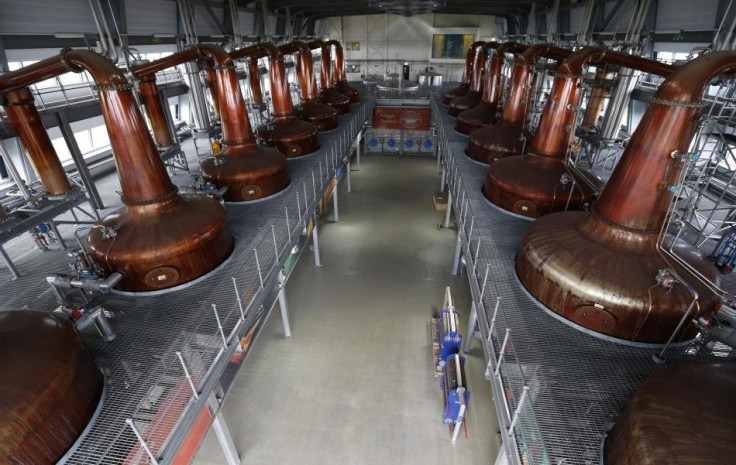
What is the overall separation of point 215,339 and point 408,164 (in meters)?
18.2

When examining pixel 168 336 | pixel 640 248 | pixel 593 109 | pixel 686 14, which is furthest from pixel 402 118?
pixel 168 336

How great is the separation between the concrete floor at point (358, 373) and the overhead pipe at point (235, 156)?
11.9ft

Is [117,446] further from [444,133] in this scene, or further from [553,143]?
[444,133]

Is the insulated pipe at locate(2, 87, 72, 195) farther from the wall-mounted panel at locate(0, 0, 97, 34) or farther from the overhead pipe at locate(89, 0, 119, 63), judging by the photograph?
the overhead pipe at locate(89, 0, 119, 63)

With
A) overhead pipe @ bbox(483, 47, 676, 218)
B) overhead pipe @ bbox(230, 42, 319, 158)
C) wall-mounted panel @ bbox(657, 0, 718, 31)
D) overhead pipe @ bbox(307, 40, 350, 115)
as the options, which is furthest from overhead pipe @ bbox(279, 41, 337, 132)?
wall-mounted panel @ bbox(657, 0, 718, 31)

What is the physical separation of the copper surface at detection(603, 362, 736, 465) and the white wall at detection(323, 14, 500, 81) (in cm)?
3070

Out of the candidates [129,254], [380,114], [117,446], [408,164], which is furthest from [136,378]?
[380,114]

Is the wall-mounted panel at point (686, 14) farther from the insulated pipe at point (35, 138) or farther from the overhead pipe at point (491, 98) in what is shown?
the insulated pipe at point (35, 138)

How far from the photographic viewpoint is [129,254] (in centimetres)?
566

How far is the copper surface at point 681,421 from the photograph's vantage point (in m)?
2.93

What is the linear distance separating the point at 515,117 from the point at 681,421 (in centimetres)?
942

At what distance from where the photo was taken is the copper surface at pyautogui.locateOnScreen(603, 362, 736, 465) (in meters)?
2.93

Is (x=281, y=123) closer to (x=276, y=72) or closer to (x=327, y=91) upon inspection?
(x=276, y=72)

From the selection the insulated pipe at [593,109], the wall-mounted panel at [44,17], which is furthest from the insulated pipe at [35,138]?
the insulated pipe at [593,109]
